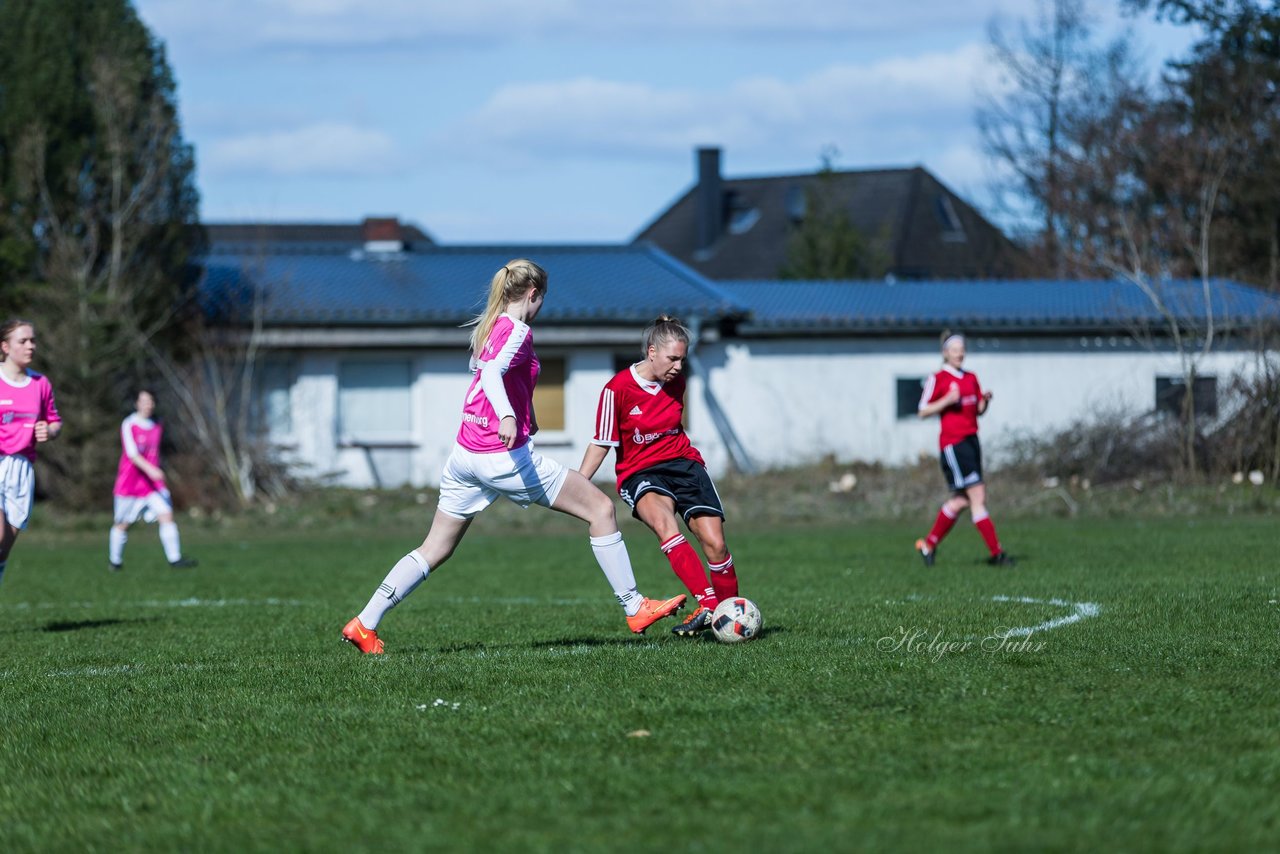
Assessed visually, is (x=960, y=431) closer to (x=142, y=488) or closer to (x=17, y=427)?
(x=17, y=427)

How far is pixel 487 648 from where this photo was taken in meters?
8.45

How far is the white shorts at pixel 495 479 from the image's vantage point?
25.6 ft

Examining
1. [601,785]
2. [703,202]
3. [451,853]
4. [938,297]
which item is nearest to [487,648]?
[601,785]

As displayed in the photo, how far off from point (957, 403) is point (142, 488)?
9.05 metres

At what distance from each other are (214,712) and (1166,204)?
36.9 m

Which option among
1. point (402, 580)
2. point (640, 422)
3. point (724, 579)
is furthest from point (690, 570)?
point (402, 580)

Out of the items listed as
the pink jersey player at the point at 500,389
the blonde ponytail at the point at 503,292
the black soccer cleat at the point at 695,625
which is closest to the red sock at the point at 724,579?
the black soccer cleat at the point at 695,625

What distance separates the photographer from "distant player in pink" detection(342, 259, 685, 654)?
7.67m

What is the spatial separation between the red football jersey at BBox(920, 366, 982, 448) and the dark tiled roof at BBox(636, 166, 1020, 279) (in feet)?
119

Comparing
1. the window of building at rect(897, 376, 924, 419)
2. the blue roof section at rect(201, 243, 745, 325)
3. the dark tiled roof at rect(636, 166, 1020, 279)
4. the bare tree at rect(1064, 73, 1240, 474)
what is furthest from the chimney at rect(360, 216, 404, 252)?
the dark tiled roof at rect(636, 166, 1020, 279)

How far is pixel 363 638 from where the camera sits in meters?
8.17

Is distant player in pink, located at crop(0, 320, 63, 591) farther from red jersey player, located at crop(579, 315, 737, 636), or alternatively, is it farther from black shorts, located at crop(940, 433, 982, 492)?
black shorts, located at crop(940, 433, 982, 492)

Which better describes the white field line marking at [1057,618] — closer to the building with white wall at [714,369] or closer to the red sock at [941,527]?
the red sock at [941,527]

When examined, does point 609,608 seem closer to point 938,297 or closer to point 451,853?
point 451,853
